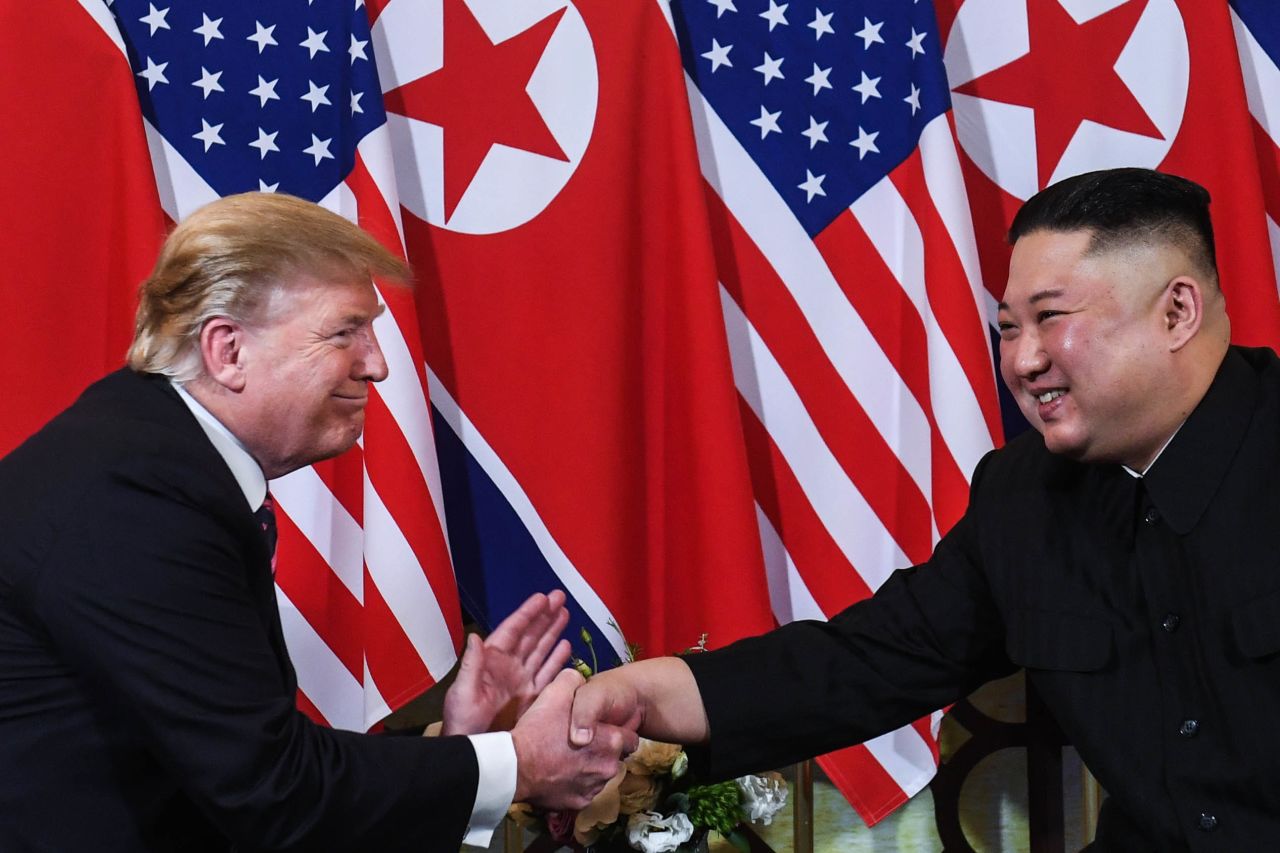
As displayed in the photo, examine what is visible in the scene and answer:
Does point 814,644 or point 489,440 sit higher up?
point 489,440

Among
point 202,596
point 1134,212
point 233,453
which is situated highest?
point 1134,212

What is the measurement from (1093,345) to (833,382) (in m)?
1.09

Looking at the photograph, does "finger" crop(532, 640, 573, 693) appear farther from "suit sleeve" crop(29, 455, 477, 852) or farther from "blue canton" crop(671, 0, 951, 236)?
"blue canton" crop(671, 0, 951, 236)

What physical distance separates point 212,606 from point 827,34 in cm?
198

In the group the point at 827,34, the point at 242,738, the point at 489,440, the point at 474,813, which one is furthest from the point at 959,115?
the point at 242,738

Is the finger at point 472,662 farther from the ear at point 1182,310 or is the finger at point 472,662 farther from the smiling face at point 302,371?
the ear at point 1182,310

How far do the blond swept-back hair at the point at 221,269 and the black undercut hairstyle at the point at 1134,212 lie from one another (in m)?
1.09

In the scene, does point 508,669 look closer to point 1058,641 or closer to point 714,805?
point 714,805

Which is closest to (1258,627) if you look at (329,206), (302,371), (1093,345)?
(1093,345)

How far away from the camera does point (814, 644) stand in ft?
8.12

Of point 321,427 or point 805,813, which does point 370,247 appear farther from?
point 805,813

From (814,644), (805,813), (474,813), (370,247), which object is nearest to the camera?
(474,813)

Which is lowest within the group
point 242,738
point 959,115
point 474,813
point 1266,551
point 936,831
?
point 936,831

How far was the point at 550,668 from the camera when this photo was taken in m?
2.44
